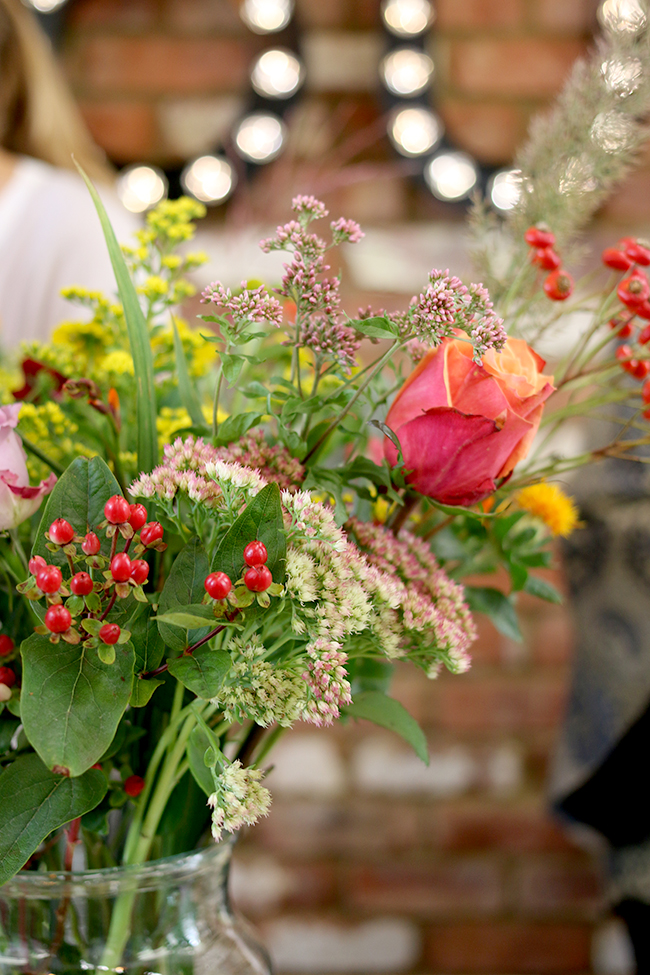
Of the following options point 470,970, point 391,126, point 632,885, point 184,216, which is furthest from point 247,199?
point 470,970

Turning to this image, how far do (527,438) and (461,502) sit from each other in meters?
0.03

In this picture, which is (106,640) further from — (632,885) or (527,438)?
(632,885)

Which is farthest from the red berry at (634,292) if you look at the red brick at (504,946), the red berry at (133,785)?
the red brick at (504,946)

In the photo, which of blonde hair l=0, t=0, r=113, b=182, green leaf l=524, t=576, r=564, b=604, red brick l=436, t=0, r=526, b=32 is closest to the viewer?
green leaf l=524, t=576, r=564, b=604

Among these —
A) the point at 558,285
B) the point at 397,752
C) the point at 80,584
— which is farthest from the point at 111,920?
the point at 397,752

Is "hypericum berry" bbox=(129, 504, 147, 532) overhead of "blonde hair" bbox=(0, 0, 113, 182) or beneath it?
beneath

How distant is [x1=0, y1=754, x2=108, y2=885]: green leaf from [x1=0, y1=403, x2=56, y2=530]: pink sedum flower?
3.2 inches

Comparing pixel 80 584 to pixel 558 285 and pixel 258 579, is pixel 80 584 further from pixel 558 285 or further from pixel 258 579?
pixel 558 285

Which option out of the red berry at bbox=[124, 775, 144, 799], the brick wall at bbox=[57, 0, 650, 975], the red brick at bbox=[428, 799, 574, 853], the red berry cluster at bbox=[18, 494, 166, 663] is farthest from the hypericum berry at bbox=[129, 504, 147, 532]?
the red brick at bbox=[428, 799, 574, 853]

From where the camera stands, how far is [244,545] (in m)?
0.24

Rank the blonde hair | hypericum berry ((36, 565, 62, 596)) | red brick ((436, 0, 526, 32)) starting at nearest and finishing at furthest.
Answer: hypericum berry ((36, 565, 62, 596))
the blonde hair
red brick ((436, 0, 526, 32))

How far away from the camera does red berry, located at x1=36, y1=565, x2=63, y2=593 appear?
218 millimetres

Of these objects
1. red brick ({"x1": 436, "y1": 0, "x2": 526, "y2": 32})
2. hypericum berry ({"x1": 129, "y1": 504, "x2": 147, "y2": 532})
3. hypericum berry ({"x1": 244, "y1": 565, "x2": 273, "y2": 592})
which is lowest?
hypericum berry ({"x1": 244, "y1": 565, "x2": 273, "y2": 592})

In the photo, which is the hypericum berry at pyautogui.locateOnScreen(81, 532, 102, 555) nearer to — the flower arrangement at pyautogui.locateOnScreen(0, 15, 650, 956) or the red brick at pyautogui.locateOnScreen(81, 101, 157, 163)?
the flower arrangement at pyautogui.locateOnScreen(0, 15, 650, 956)
